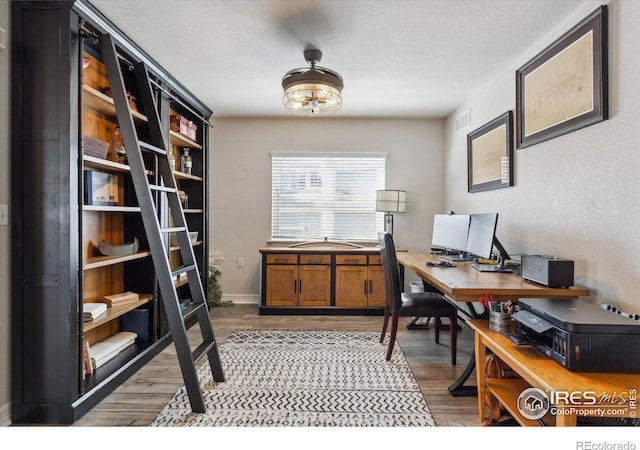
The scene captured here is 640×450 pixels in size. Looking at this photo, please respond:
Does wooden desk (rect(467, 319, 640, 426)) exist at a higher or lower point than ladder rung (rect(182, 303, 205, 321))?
lower

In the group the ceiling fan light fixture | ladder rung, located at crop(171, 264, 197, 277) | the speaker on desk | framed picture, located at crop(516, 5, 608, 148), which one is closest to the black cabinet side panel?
ladder rung, located at crop(171, 264, 197, 277)

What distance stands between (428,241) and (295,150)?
2.11 metres

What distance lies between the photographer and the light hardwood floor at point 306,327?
6.86ft

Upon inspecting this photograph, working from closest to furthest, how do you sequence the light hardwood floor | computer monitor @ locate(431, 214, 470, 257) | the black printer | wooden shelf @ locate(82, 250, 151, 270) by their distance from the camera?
1. the black printer
2. the light hardwood floor
3. wooden shelf @ locate(82, 250, 151, 270)
4. computer monitor @ locate(431, 214, 470, 257)

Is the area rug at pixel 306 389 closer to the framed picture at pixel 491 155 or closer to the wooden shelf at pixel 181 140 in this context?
the framed picture at pixel 491 155

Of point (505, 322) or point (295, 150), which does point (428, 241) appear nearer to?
point (295, 150)

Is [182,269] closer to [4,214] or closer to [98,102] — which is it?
[4,214]

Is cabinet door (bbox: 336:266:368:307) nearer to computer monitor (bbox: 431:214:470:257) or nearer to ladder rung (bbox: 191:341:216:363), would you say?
computer monitor (bbox: 431:214:470:257)

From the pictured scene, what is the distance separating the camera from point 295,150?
15.7ft

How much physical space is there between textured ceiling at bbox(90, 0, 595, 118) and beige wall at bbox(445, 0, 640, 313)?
0.36 meters

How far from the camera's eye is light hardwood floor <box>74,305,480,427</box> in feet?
6.86

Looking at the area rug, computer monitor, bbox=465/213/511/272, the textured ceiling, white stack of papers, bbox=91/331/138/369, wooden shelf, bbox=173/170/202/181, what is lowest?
the area rug

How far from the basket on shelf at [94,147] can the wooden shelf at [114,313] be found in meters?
1.04

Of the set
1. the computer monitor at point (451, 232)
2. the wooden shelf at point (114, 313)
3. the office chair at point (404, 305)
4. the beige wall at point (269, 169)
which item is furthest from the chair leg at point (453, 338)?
the wooden shelf at point (114, 313)
